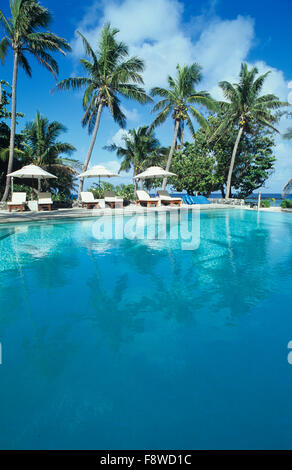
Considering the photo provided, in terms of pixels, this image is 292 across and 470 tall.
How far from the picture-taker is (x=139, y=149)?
26.0 metres

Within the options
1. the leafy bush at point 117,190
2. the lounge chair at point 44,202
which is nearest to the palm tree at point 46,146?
the leafy bush at point 117,190

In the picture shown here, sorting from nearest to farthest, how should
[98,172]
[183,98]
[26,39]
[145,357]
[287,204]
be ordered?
1. [145,357]
2. [26,39]
3. [98,172]
4. [287,204]
5. [183,98]

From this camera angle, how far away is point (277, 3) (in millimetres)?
16922

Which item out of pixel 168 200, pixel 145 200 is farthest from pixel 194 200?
pixel 145 200

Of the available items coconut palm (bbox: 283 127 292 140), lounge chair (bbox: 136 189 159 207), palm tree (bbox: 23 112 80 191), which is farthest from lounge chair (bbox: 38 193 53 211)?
coconut palm (bbox: 283 127 292 140)

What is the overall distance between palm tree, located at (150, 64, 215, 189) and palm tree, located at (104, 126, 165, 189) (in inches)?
224

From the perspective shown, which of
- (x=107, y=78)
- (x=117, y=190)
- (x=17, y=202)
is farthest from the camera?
(x=117, y=190)

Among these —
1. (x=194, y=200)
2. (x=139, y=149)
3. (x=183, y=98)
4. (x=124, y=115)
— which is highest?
(x=183, y=98)

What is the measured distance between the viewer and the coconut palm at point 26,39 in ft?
43.3

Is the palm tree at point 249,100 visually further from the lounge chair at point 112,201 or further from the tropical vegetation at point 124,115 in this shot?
the lounge chair at point 112,201

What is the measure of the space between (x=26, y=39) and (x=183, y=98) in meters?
10.6

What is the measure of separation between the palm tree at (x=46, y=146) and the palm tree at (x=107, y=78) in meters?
2.56

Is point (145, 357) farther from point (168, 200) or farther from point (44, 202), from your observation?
point (168, 200)

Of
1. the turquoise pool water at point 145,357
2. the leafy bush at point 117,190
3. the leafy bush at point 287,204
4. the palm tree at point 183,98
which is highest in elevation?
the palm tree at point 183,98
